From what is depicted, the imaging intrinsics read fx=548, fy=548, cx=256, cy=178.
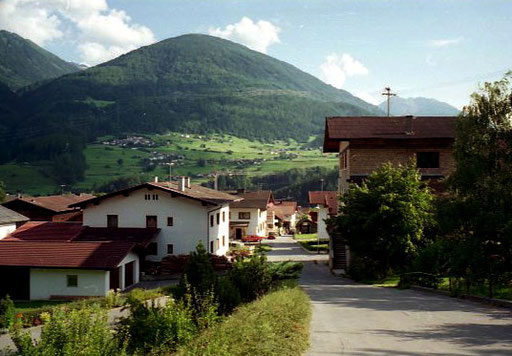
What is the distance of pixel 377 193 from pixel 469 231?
9574 millimetres

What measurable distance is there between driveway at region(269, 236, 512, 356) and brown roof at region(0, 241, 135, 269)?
16810 mm

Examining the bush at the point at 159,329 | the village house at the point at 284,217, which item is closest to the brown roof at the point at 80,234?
the bush at the point at 159,329

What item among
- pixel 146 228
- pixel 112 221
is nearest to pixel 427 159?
pixel 146 228

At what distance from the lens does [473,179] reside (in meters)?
22.2

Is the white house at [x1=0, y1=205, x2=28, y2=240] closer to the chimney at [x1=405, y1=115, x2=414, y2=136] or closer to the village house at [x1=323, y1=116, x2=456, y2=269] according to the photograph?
the village house at [x1=323, y1=116, x2=456, y2=269]

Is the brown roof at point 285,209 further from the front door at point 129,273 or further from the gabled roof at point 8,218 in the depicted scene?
the front door at point 129,273

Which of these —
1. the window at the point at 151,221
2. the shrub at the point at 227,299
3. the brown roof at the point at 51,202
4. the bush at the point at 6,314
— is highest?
the brown roof at the point at 51,202

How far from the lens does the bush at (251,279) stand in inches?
818

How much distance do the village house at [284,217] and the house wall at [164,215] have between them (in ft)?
195

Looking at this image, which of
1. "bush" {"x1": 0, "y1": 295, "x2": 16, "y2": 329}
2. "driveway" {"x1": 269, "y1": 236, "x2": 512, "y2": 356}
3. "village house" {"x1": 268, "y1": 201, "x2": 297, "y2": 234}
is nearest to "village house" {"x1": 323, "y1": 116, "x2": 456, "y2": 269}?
"driveway" {"x1": 269, "y1": 236, "x2": 512, "y2": 356}

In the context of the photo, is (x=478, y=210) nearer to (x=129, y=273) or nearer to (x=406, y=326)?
(x=406, y=326)

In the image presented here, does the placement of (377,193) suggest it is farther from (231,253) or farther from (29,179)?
(29,179)

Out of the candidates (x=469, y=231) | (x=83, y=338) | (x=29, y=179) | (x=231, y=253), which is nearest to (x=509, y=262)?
(x=469, y=231)

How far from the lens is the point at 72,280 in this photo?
35.5m
